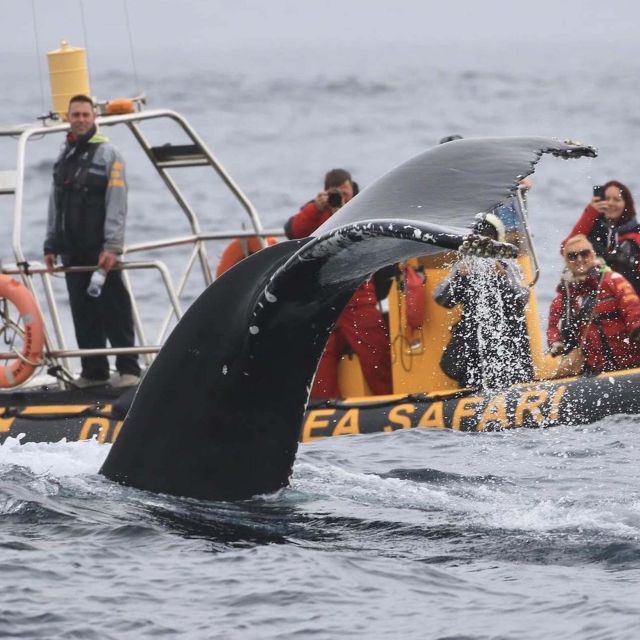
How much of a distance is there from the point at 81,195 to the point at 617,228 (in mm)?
4312

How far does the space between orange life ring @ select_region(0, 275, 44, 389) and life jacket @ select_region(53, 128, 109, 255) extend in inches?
27.4

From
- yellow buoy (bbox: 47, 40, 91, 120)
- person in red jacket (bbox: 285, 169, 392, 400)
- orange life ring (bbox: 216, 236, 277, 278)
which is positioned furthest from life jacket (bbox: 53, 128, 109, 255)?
person in red jacket (bbox: 285, 169, 392, 400)

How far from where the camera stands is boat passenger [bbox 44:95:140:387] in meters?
14.3

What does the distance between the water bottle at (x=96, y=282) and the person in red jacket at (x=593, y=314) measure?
3.60 m

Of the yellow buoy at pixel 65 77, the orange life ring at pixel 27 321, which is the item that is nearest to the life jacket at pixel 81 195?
the orange life ring at pixel 27 321

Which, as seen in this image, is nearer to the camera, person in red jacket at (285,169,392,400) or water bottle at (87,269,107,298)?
person in red jacket at (285,169,392,400)

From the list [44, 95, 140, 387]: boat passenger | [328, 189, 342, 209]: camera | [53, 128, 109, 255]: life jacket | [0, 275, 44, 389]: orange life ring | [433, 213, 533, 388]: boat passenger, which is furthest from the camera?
[53, 128, 109, 255]: life jacket

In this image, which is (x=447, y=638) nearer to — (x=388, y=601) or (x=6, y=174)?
(x=388, y=601)

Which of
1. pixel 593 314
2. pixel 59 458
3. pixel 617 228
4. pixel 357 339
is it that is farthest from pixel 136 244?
pixel 59 458

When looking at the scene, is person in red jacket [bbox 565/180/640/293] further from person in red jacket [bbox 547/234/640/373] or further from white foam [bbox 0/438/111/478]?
white foam [bbox 0/438/111/478]

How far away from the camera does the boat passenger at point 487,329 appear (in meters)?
13.2

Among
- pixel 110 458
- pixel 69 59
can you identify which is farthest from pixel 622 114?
pixel 110 458

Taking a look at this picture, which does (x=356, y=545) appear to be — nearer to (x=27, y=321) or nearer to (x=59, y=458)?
(x=59, y=458)

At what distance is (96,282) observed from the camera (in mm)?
14203
